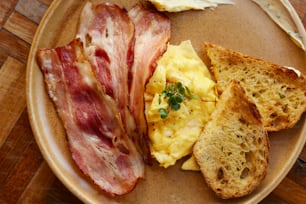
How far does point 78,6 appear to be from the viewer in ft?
8.39

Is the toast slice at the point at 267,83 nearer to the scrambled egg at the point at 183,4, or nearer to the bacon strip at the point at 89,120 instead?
the scrambled egg at the point at 183,4

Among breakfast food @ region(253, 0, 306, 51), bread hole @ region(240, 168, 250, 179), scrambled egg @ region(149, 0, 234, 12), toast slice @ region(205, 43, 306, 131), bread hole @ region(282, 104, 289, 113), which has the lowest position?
bread hole @ region(240, 168, 250, 179)

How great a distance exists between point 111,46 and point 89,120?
38 cm

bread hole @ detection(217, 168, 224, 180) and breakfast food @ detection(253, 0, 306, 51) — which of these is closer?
bread hole @ detection(217, 168, 224, 180)

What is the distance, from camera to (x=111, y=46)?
8.26 feet

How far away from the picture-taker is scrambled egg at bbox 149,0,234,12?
254cm

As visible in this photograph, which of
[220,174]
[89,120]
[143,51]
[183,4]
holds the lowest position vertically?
[220,174]

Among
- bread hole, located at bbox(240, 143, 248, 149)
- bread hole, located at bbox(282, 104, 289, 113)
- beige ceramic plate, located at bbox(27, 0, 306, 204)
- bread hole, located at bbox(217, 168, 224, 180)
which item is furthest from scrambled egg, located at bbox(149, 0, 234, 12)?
bread hole, located at bbox(217, 168, 224, 180)

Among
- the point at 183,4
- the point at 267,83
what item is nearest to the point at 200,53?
the point at 183,4

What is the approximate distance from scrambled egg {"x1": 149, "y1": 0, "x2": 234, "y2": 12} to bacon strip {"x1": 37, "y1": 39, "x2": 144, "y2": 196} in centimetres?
45

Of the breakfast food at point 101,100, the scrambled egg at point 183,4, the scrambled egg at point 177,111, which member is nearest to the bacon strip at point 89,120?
the breakfast food at point 101,100

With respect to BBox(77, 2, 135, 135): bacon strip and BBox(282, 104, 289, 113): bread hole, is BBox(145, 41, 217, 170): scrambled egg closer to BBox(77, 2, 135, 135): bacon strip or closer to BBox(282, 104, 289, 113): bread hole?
BBox(77, 2, 135, 135): bacon strip

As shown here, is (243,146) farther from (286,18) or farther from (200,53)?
(286,18)

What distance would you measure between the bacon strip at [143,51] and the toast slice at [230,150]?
30 centimetres
